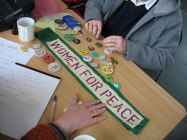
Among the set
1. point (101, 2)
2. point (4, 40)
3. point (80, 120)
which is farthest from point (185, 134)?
point (4, 40)

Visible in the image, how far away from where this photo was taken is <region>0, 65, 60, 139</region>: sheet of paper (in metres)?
0.52

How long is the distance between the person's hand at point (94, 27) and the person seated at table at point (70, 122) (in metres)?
0.50

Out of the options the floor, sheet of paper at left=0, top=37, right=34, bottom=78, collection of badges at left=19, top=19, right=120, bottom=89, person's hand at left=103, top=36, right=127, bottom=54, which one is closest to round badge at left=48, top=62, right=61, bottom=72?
collection of badges at left=19, top=19, right=120, bottom=89

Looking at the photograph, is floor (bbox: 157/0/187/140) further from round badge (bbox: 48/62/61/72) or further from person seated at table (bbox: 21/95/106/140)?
round badge (bbox: 48/62/61/72)

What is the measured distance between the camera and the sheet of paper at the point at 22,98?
522 mm

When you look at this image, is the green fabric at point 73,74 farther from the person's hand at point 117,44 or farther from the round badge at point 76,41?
the person's hand at point 117,44

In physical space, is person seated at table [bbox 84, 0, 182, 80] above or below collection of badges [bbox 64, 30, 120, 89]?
above

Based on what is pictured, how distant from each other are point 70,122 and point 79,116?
5cm

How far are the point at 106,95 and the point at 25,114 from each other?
14.6 inches

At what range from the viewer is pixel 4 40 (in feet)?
2.52

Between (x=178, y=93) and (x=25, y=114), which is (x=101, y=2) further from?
(x=178, y=93)

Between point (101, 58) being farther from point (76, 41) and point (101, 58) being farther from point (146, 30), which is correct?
point (146, 30)

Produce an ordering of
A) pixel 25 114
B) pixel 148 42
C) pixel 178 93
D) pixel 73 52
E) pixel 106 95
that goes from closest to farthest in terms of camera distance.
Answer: pixel 25 114 → pixel 106 95 → pixel 73 52 → pixel 148 42 → pixel 178 93

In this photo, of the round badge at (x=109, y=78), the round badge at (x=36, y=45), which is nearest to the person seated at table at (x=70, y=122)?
the round badge at (x=109, y=78)
